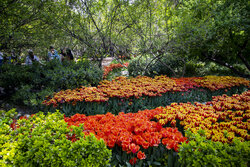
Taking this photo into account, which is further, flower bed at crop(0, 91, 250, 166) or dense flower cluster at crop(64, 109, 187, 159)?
dense flower cluster at crop(64, 109, 187, 159)

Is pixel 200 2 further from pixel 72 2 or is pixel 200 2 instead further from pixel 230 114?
pixel 230 114

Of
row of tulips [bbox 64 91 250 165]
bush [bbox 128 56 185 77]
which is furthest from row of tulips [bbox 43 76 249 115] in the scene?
Result: bush [bbox 128 56 185 77]

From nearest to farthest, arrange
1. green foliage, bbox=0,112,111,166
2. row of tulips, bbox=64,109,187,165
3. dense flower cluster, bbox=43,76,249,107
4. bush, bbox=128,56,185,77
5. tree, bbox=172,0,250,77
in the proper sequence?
green foliage, bbox=0,112,111,166 → row of tulips, bbox=64,109,187,165 → dense flower cluster, bbox=43,76,249,107 → tree, bbox=172,0,250,77 → bush, bbox=128,56,185,77

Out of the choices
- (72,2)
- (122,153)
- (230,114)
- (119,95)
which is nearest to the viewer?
(122,153)

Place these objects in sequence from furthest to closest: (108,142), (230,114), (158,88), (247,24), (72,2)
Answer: (247,24) < (72,2) < (158,88) < (230,114) < (108,142)

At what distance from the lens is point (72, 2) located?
6543mm

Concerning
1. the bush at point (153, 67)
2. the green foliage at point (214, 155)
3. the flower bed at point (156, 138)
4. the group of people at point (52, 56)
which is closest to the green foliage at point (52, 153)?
the flower bed at point (156, 138)

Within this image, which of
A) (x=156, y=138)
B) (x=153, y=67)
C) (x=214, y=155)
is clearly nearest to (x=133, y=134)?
(x=156, y=138)

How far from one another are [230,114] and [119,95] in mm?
2757

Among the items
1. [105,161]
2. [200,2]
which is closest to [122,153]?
[105,161]

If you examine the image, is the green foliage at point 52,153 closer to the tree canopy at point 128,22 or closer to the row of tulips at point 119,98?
→ the row of tulips at point 119,98

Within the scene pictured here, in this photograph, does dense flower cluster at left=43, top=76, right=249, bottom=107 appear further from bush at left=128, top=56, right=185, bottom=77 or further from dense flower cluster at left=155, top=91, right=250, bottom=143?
bush at left=128, top=56, right=185, bottom=77

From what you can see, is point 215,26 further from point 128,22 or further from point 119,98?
Answer: point 119,98

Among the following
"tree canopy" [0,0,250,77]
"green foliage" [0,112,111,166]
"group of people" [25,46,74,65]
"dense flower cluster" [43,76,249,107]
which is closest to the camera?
"green foliage" [0,112,111,166]
